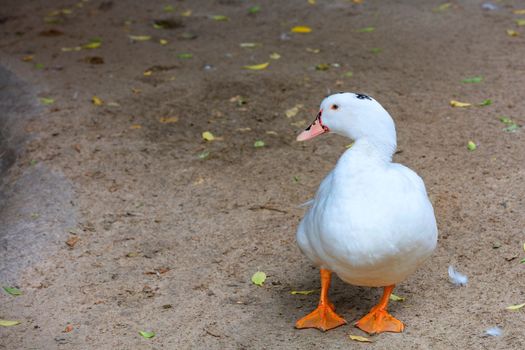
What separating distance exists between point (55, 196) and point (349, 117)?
8.55 feet

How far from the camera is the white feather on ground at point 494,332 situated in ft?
12.0

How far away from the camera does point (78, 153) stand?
595 cm

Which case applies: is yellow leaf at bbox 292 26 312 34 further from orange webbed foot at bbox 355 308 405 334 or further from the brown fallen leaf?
orange webbed foot at bbox 355 308 405 334

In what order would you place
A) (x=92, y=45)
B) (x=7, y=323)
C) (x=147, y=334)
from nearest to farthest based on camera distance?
(x=147, y=334), (x=7, y=323), (x=92, y=45)

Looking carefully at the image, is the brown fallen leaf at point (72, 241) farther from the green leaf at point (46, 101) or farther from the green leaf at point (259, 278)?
the green leaf at point (46, 101)

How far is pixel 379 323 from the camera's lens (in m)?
3.80

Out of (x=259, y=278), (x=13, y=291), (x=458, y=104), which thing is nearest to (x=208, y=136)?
(x=259, y=278)

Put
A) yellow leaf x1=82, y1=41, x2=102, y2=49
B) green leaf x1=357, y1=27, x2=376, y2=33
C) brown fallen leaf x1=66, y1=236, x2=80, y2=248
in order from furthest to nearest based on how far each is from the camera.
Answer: green leaf x1=357, y1=27, x2=376, y2=33 < yellow leaf x1=82, y1=41, x2=102, y2=49 < brown fallen leaf x1=66, y1=236, x2=80, y2=248

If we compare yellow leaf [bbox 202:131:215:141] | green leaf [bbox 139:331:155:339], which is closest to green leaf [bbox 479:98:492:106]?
yellow leaf [bbox 202:131:215:141]

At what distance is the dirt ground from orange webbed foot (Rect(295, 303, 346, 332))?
47 mm

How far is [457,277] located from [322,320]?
0.87 meters

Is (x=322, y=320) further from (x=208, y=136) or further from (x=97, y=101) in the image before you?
(x=97, y=101)

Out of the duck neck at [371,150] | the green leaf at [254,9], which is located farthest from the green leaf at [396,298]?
the green leaf at [254,9]

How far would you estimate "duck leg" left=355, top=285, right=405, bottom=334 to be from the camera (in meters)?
3.79
